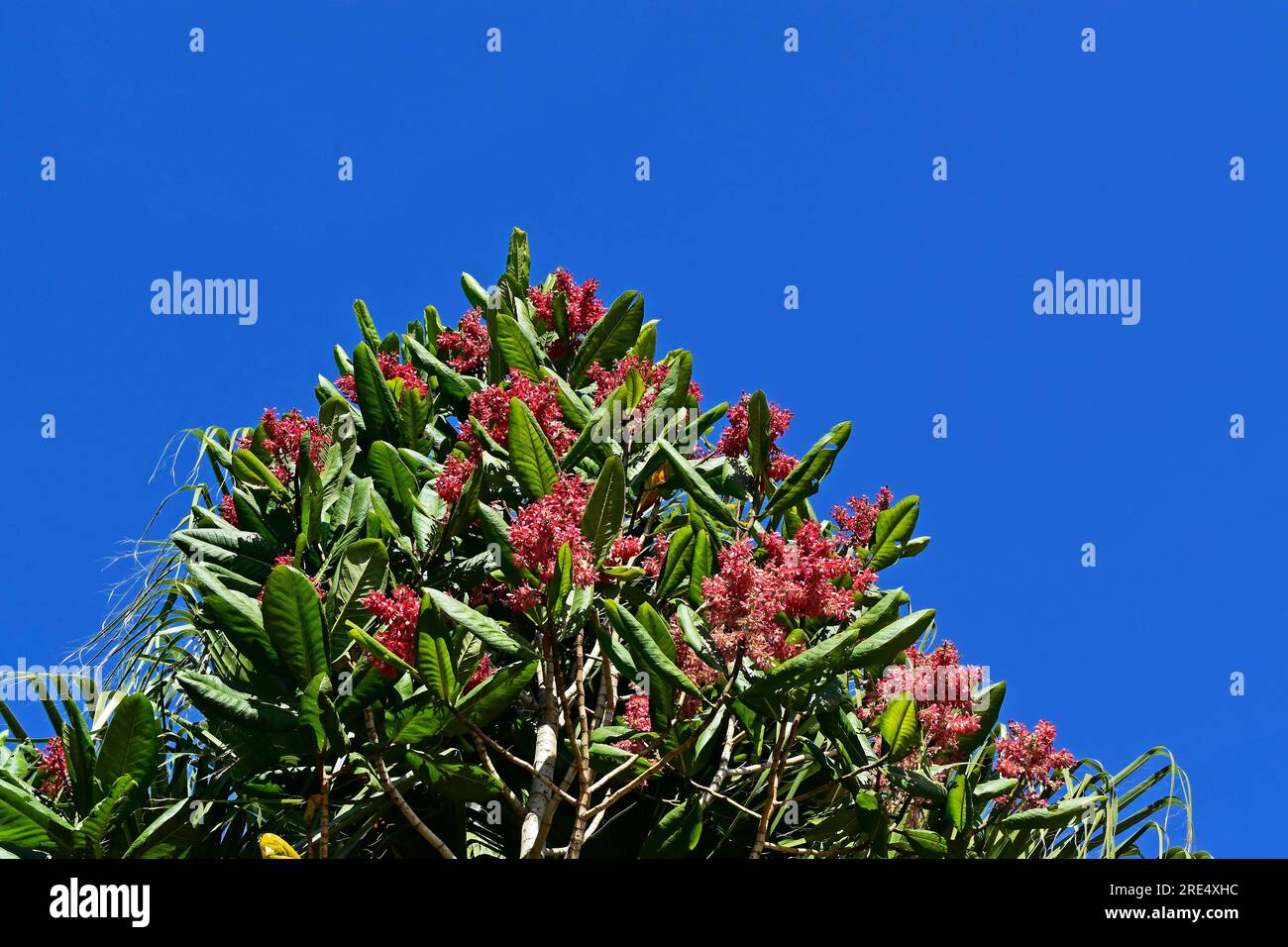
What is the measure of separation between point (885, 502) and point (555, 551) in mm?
1963

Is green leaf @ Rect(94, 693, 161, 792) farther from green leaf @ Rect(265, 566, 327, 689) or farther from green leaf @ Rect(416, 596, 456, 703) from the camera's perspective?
green leaf @ Rect(416, 596, 456, 703)

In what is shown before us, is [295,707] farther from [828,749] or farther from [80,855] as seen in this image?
[828,749]

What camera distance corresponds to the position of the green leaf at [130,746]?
13.6 ft

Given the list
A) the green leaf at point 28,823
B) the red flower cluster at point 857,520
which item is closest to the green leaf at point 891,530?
the red flower cluster at point 857,520

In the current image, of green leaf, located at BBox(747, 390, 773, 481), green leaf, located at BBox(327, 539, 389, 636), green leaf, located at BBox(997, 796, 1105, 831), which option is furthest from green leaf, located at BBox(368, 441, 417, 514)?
green leaf, located at BBox(997, 796, 1105, 831)

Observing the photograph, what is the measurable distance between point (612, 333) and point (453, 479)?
1.85 m

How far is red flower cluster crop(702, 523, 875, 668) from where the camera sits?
3.98 meters

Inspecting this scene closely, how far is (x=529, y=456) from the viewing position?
15.4 ft

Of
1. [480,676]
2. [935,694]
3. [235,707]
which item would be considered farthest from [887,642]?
[235,707]

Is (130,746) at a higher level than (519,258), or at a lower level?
lower

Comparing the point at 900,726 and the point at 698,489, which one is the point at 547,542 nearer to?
the point at 698,489

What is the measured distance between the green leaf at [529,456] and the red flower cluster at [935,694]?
1.55 m
